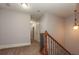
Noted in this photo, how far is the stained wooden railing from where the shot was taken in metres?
1.93

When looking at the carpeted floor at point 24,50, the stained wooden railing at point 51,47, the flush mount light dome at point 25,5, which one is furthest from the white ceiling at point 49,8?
the carpeted floor at point 24,50

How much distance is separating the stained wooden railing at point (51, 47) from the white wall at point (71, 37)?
0.13 meters

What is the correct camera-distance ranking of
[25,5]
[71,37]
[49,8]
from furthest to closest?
[71,37] → [49,8] → [25,5]

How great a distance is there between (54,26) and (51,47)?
436 mm

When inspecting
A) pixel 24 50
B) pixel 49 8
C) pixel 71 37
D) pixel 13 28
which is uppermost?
pixel 49 8

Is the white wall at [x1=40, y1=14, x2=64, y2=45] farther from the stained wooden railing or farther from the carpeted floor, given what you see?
the carpeted floor

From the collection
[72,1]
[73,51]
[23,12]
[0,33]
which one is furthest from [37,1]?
[73,51]

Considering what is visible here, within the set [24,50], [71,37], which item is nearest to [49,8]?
[71,37]

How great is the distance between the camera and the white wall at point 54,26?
197 cm

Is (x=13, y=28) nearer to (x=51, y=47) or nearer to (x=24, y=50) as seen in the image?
(x=24, y=50)

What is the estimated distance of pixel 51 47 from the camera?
211 centimetres

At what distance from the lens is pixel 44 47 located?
2023 mm

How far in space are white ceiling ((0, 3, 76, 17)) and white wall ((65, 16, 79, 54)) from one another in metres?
0.15

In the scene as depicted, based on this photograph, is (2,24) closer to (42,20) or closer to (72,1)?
(42,20)
